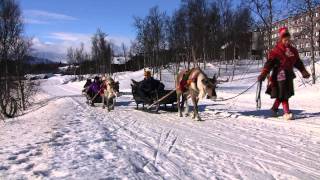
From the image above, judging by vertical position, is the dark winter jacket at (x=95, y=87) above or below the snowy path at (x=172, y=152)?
above

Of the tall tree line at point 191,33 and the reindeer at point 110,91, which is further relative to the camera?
the tall tree line at point 191,33

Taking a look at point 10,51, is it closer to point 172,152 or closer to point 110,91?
point 110,91

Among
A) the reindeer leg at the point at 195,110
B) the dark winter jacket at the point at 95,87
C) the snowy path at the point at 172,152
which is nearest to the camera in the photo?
the snowy path at the point at 172,152

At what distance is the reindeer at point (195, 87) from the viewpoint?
42.1 ft

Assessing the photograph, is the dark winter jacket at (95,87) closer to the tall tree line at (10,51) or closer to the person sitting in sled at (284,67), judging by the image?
the person sitting in sled at (284,67)

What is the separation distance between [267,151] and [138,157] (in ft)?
7.23

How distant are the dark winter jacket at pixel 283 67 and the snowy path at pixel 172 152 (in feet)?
2.87

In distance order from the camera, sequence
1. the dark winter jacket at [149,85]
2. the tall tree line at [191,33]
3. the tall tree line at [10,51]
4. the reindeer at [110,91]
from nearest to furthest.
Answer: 1. the dark winter jacket at [149,85]
2. the reindeer at [110,91]
3. the tall tree line at [10,51]
4. the tall tree line at [191,33]

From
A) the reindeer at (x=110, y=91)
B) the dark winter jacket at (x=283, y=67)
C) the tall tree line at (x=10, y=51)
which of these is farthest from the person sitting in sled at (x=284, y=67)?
the tall tree line at (x=10, y=51)

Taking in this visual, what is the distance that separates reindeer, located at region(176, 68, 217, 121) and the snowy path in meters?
1.23

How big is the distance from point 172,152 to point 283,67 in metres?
5.19

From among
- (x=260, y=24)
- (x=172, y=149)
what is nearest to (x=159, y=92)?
(x=172, y=149)

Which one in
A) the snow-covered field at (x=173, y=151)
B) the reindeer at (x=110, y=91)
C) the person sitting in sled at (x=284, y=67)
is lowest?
the snow-covered field at (x=173, y=151)

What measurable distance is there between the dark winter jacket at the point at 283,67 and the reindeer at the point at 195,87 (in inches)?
63.2
